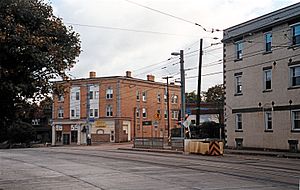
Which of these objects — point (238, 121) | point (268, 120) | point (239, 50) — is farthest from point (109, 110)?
point (268, 120)

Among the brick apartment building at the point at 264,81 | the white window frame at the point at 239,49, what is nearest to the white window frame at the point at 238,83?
the brick apartment building at the point at 264,81

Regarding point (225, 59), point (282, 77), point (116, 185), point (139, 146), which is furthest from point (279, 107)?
point (116, 185)

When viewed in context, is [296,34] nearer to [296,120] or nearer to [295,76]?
[295,76]

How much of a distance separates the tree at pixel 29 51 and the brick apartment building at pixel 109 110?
2309 inches

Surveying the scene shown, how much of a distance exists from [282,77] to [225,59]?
25.8ft

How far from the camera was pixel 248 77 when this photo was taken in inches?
1625

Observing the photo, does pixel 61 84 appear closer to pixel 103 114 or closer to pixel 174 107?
pixel 103 114

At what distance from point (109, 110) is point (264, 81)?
40.0m

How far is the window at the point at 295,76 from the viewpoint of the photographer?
35938 mm

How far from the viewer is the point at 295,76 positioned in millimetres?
36281

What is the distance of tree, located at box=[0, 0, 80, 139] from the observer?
36.6ft

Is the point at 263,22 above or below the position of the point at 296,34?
above

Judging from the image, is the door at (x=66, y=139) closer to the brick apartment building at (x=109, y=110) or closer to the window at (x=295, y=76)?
the brick apartment building at (x=109, y=110)

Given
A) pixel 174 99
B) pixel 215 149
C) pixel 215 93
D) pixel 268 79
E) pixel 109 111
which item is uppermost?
pixel 215 93
